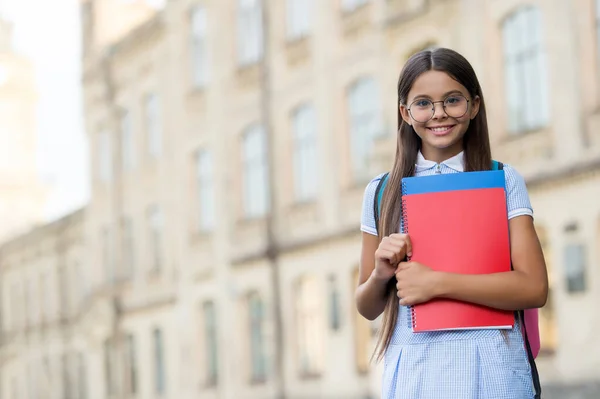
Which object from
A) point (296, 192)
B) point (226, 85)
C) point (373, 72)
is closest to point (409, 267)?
point (373, 72)

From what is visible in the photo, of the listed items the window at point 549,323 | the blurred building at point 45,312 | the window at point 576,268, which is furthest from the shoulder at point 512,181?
the blurred building at point 45,312

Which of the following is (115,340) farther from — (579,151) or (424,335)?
(424,335)

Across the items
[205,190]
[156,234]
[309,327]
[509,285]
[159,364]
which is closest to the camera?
[509,285]

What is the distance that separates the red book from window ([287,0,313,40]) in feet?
58.1

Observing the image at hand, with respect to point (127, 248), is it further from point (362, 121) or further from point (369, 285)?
point (369, 285)

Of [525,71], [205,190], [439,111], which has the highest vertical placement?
[205,190]

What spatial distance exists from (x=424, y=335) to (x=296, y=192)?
18058mm

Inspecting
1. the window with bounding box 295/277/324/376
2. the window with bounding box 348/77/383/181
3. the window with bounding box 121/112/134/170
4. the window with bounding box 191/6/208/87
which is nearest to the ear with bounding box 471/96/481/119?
the window with bounding box 348/77/383/181

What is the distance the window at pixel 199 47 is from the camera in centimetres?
2384

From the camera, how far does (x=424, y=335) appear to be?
2.70m

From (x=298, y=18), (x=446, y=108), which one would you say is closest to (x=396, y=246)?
(x=446, y=108)

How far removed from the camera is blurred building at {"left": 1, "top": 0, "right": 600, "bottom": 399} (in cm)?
1402

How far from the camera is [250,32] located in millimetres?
22234

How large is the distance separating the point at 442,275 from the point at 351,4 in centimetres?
1663
